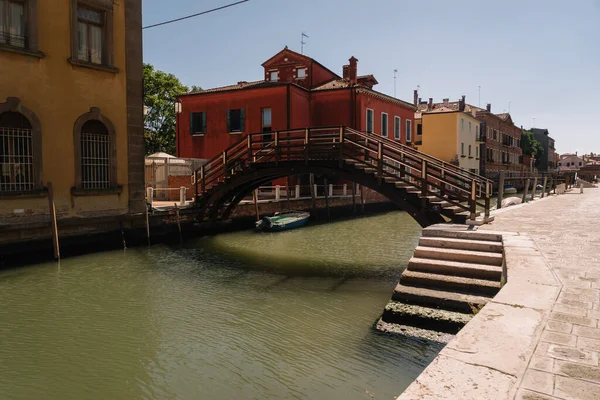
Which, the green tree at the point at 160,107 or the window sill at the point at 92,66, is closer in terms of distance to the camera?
the window sill at the point at 92,66

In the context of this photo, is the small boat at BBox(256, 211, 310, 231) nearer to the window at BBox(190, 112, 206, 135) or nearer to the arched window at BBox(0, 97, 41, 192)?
the window at BBox(190, 112, 206, 135)

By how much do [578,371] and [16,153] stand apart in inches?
532

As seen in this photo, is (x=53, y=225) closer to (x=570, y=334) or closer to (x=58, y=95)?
(x=58, y=95)

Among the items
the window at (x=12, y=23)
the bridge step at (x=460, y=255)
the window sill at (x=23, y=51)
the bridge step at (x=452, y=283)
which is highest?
the window at (x=12, y=23)

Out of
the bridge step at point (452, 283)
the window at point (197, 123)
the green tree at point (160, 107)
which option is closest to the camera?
the bridge step at point (452, 283)

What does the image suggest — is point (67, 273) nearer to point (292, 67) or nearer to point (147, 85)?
point (292, 67)

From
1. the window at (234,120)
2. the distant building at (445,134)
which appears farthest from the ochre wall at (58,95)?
the distant building at (445,134)

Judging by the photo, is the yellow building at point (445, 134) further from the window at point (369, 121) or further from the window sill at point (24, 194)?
the window sill at point (24, 194)

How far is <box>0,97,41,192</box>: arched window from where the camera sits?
1162cm

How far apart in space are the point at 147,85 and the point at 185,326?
118ft

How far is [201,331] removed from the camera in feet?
22.6

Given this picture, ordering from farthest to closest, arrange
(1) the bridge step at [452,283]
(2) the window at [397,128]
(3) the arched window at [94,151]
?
(2) the window at [397,128] → (3) the arched window at [94,151] → (1) the bridge step at [452,283]

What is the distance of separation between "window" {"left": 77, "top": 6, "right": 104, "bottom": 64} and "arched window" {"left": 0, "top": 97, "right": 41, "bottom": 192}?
2.56 m

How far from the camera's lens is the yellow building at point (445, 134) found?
137ft
